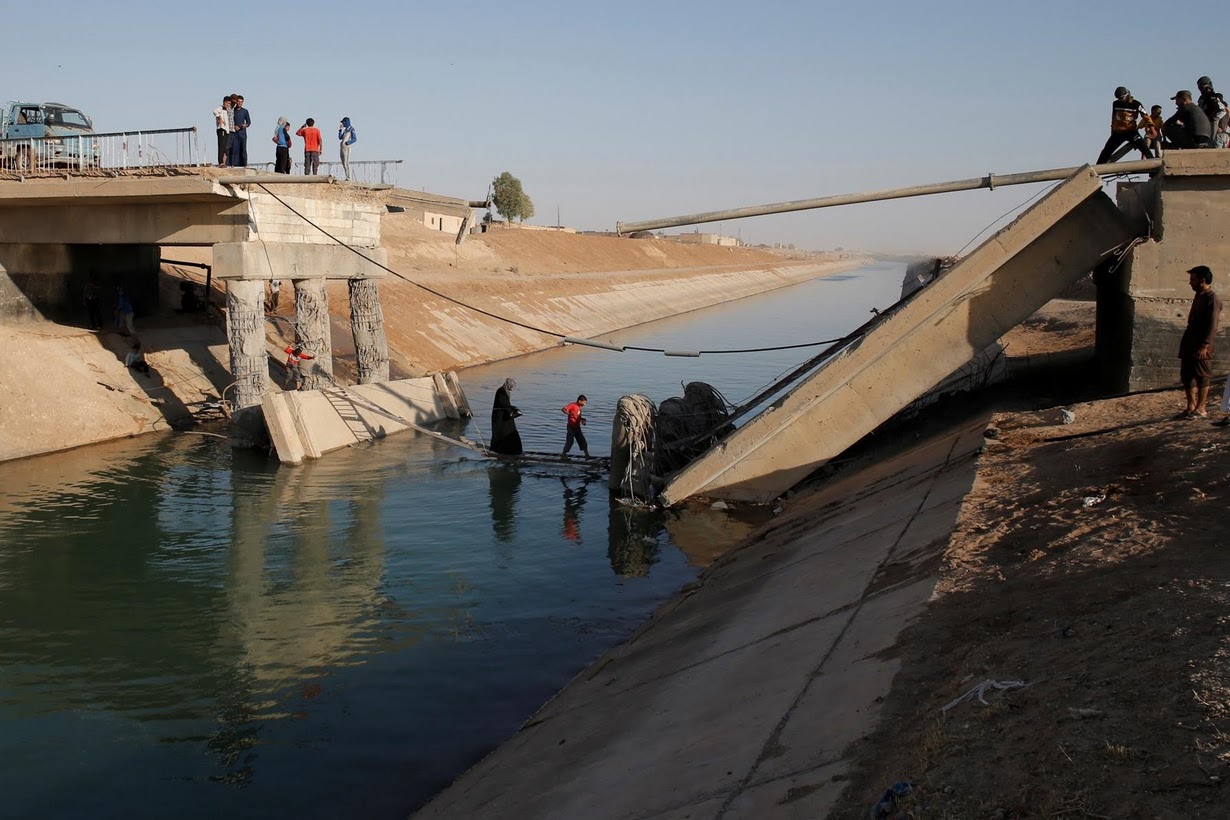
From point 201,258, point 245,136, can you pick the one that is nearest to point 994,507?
point 245,136

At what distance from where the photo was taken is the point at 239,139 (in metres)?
23.3

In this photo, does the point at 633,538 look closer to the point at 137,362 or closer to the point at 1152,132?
the point at 1152,132

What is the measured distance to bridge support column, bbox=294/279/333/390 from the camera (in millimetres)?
25031

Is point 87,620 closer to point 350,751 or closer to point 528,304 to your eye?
point 350,751

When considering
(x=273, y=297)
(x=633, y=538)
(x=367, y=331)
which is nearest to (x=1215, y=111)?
(x=633, y=538)

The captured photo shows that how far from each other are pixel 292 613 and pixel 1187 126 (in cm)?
1549

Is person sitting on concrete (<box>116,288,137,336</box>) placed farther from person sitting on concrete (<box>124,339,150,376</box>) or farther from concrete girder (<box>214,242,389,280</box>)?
concrete girder (<box>214,242,389,280</box>)

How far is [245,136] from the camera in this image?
23.5 metres

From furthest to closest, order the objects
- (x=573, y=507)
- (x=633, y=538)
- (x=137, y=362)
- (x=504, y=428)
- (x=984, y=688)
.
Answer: (x=137, y=362)
(x=504, y=428)
(x=573, y=507)
(x=633, y=538)
(x=984, y=688)

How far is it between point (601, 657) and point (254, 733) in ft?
12.1

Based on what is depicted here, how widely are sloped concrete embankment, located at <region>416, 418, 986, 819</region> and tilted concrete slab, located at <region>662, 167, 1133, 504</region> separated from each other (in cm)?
365

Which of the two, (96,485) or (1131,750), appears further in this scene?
(96,485)

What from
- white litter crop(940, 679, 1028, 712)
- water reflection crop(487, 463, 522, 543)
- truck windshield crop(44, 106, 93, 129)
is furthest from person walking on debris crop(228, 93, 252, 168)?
white litter crop(940, 679, 1028, 712)

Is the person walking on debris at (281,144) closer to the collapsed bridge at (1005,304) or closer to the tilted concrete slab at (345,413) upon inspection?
the tilted concrete slab at (345,413)
